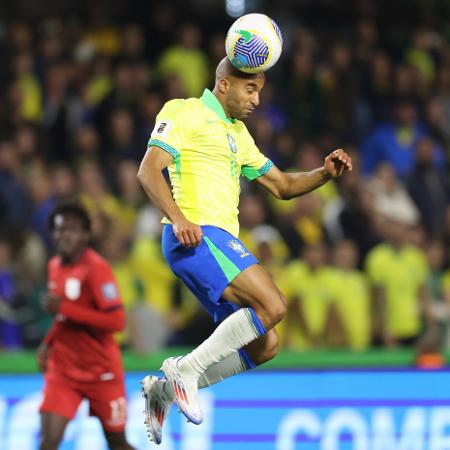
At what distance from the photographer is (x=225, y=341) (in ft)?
23.8

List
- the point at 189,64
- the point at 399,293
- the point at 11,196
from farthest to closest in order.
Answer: the point at 189,64, the point at 11,196, the point at 399,293

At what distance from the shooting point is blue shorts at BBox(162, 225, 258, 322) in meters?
7.16

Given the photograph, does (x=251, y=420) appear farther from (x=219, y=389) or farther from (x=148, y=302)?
(x=148, y=302)

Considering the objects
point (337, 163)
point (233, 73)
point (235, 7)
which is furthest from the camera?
point (235, 7)

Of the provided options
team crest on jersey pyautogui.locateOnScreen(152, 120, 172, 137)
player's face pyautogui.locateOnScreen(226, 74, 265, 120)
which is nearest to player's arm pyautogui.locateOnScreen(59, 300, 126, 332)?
team crest on jersey pyautogui.locateOnScreen(152, 120, 172, 137)

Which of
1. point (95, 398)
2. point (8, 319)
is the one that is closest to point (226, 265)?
point (95, 398)

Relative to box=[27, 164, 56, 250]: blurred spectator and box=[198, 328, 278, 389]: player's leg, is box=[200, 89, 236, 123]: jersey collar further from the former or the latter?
box=[27, 164, 56, 250]: blurred spectator

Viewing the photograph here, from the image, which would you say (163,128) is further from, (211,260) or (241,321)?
(241,321)

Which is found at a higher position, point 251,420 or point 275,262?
point 275,262

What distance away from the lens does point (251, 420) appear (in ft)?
35.1

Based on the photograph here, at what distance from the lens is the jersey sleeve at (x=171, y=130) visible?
714cm

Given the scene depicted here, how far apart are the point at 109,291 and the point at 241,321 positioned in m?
1.84

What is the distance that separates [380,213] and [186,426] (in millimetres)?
A: 3740

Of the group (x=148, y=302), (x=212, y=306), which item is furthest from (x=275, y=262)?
(x=212, y=306)
